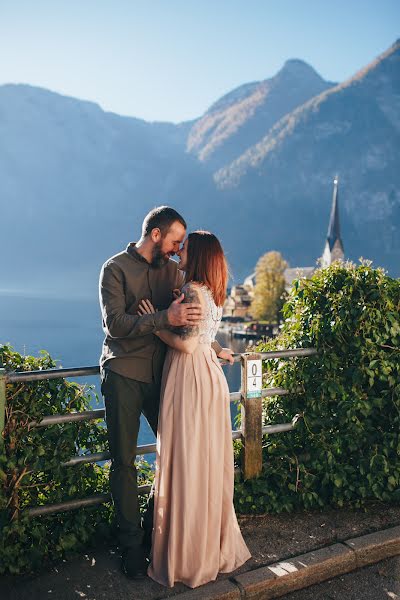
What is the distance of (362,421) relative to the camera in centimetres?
481

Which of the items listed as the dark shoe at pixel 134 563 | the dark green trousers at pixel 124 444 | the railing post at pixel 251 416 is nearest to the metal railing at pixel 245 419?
the railing post at pixel 251 416

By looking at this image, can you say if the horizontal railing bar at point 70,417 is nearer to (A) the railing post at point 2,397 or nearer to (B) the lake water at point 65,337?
(A) the railing post at point 2,397

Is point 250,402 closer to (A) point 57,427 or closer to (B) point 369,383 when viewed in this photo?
(B) point 369,383

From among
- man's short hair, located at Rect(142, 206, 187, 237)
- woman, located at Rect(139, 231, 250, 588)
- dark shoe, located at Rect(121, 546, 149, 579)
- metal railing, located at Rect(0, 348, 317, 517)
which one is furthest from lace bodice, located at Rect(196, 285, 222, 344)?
dark shoe, located at Rect(121, 546, 149, 579)

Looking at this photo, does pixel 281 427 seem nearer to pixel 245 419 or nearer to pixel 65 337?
pixel 245 419

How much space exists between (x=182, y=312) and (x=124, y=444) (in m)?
0.89

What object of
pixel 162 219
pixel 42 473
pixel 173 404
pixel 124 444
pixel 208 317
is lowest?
pixel 42 473

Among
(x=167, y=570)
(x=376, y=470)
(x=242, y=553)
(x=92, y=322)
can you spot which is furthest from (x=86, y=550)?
(x=92, y=322)

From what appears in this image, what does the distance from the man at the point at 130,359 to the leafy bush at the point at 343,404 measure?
1.24 meters

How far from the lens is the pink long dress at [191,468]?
3.54 metres

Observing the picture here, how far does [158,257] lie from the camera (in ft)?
12.1

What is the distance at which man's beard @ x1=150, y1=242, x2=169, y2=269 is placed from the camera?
12.0ft

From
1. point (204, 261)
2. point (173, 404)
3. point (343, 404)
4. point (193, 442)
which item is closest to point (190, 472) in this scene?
point (193, 442)

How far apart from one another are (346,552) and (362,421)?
1.18 meters
